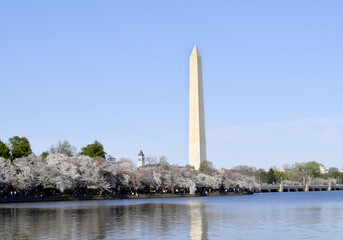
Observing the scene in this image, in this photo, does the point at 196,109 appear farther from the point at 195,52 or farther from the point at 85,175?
the point at 85,175

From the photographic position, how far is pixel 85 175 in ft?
315

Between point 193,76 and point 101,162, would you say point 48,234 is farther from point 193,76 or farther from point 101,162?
point 193,76

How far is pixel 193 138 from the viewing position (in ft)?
432

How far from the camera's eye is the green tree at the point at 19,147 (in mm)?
100250

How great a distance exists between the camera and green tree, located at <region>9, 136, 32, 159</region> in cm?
10025

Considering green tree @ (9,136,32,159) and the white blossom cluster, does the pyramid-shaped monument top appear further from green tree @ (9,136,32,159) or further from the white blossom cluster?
green tree @ (9,136,32,159)

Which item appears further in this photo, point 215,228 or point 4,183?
point 4,183

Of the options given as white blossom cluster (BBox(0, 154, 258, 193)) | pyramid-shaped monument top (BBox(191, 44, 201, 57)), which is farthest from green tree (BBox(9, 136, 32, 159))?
pyramid-shaped monument top (BBox(191, 44, 201, 57))

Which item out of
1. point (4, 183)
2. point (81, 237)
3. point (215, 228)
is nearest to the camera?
point (81, 237)

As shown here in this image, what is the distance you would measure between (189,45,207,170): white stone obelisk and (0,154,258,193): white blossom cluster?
23.6 feet

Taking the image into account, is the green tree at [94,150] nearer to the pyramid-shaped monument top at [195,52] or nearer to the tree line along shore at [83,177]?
the tree line along shore at [83,177]

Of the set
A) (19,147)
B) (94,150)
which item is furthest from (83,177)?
(94,150)

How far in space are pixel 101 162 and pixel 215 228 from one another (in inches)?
3087

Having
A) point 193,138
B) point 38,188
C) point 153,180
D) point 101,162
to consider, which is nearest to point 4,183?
point 38,188
